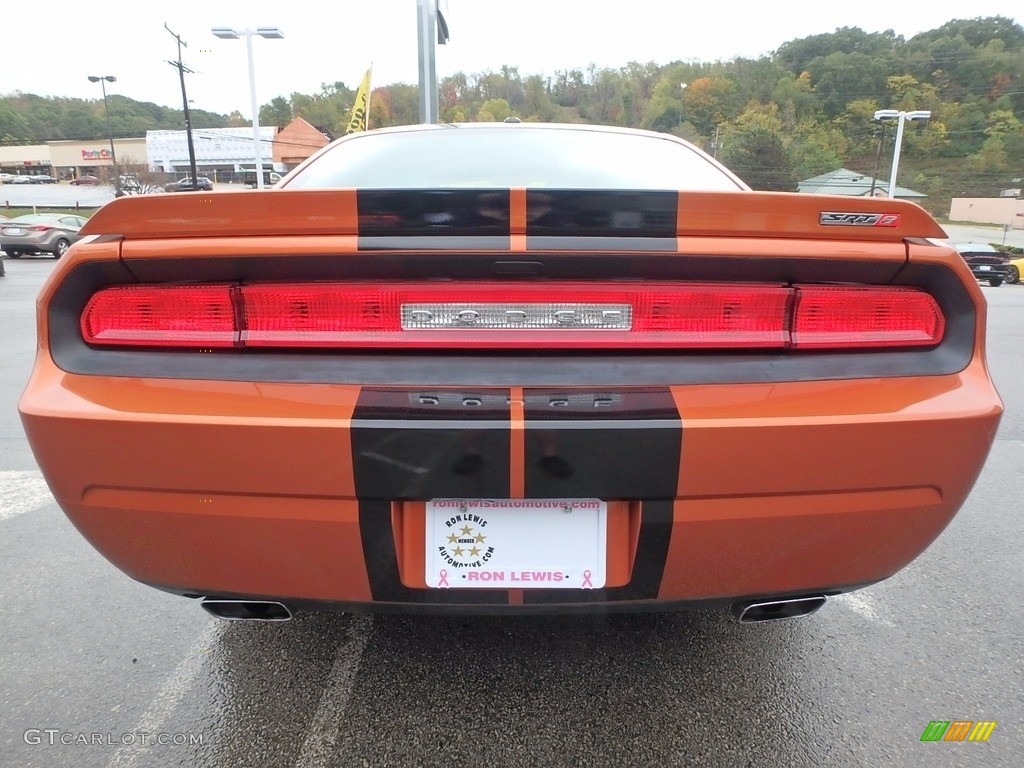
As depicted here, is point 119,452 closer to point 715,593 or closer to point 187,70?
point 715,593

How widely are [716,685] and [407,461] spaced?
1.15 meters

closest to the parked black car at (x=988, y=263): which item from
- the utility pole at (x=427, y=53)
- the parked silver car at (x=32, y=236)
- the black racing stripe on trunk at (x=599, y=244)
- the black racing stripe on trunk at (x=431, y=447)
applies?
the utility pole at (x=427, y=53)

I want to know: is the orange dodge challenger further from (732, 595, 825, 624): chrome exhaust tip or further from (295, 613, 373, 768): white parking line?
(295, 613, 373, 768): white parking line

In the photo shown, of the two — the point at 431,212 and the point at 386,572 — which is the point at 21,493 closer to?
the point at 386,572

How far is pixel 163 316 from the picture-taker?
1.41 metres

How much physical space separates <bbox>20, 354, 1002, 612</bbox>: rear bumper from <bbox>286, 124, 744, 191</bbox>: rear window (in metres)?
0.93

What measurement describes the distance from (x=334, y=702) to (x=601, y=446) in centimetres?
106

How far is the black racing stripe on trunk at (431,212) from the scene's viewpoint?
52.4 inches

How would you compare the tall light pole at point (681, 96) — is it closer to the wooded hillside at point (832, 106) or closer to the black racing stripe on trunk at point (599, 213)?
the wooded hillside at point (832, 106)

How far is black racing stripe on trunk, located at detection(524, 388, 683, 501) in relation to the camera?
1272 millimetres

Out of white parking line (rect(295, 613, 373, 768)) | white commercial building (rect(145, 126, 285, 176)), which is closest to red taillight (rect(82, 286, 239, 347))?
white parking line (rect(295, 613, 373, 768))

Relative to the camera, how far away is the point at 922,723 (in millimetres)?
1684

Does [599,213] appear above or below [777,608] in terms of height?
above

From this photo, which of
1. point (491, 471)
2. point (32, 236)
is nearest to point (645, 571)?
point (491, 471)
